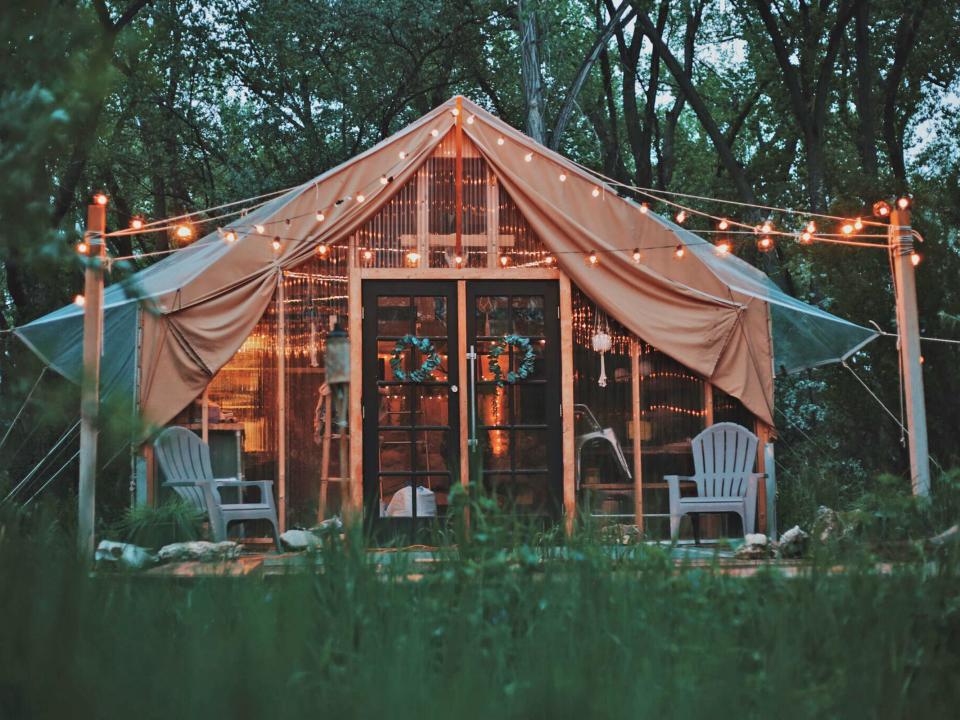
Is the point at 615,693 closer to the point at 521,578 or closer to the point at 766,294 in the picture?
the point at 521,578

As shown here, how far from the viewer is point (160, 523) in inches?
265

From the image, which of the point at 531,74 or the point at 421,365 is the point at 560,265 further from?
the point at 531,74

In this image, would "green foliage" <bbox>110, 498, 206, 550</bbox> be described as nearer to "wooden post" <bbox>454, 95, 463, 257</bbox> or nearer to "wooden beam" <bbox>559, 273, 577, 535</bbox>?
"wooden beam" <bbox>559, 273, 577, 535</bbox>

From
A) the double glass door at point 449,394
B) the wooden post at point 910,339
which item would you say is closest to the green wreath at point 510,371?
the double glass door at point 449,394

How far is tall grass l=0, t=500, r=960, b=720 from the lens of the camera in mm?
2273

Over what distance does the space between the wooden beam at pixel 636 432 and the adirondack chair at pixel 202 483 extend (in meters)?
2.44

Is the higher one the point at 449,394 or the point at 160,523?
the point at 449,394

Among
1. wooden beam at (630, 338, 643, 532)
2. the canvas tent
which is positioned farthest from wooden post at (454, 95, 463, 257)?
wooden beam at (630, 338, 643, 532)

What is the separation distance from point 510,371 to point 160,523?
104 inches

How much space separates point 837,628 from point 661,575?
696 mm

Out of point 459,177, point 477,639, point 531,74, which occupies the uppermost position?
point 531,74

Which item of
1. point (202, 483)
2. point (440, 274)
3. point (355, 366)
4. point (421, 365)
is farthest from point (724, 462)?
point (202, 483)

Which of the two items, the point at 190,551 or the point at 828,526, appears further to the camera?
the point at 828,526

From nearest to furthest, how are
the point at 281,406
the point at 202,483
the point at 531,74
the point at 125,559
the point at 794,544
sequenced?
the point at 125,559, the point at 794,544, the point at 202,483, the point at 281,406, the point at 531,74
